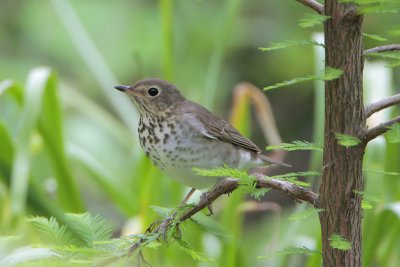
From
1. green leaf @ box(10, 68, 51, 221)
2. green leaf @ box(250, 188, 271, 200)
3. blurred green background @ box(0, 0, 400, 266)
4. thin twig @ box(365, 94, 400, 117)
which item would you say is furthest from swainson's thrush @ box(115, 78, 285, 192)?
thin twig @ box(365, 94, 400, 117)

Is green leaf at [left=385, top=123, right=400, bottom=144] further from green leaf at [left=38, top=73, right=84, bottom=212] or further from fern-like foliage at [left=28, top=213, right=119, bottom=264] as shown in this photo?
green leaf at [left=38, top=73, right=84, bottom=212]

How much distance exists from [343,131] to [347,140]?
0.17ft

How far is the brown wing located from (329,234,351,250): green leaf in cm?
121

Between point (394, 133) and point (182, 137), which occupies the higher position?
point (182, 137)

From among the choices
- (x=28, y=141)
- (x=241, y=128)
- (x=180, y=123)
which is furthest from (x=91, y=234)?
(x=241, y=128)

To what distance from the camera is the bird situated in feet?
6.83

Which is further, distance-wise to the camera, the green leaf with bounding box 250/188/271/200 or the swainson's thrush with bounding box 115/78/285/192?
the swainson's thrush with bounding box 115/78/285/192

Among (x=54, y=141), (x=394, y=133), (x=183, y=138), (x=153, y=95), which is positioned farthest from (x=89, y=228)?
(x=54, y=141)

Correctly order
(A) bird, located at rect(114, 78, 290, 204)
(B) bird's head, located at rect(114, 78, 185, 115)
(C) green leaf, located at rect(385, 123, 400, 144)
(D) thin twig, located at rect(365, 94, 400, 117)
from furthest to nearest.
A: 1. (B) bird's head, located at rect(114, 78, 185, 115)
2. (A) bird, located at rect(114, 78, 290, 204)
3. (D) thin twig, located at rect(365, 94, 400, 117)
4. (C) green leaf, located at rect(385, 123, 400, 144)

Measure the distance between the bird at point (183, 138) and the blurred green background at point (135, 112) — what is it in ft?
0.66

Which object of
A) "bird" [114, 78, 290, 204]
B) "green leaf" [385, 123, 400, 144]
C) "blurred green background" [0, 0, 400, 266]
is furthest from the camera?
"blurred green background" [0, 0, 400, 266]

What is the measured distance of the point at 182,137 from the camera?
219cm

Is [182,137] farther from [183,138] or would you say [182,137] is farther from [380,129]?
[380,129]

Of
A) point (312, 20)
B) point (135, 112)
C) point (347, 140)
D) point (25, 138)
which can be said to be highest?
point (135, 112)
